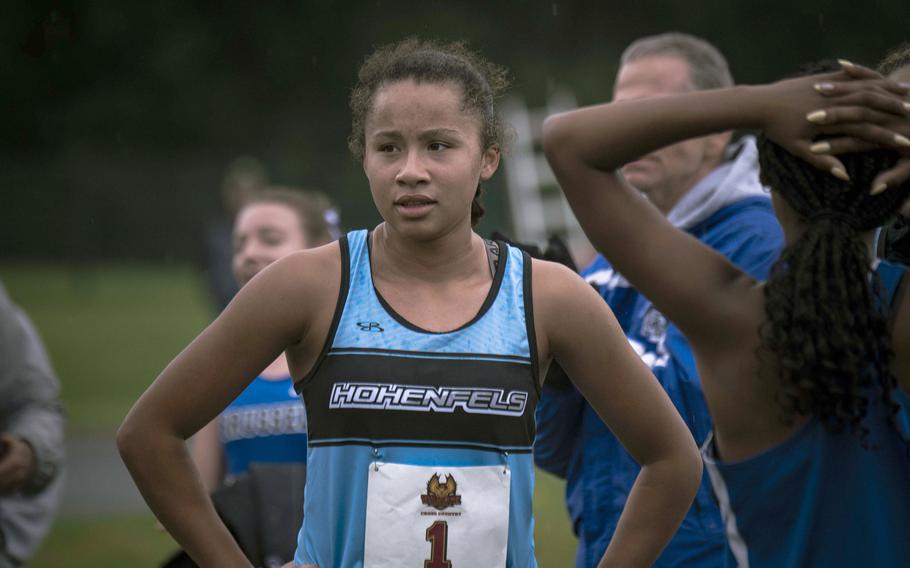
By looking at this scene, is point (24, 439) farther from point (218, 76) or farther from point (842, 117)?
point (218, 76)

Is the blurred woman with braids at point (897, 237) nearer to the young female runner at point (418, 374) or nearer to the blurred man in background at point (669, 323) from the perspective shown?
the young female runner at point (418, 374)

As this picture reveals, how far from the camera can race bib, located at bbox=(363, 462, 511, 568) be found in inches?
106

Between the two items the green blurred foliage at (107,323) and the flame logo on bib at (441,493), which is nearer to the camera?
the flame logo on bib at (441,493)

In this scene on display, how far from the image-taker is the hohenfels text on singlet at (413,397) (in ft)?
8.87

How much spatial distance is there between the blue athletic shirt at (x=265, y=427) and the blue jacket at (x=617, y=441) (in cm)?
94

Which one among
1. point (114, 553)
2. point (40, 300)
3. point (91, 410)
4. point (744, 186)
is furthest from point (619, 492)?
point (40, 300)

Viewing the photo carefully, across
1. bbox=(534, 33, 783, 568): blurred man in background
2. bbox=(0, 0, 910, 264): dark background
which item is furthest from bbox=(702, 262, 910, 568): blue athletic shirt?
bbox=(0, 0, 910, 264): dark background

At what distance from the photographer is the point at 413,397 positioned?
271cm

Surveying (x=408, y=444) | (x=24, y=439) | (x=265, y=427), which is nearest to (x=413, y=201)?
(x=408, y=444)

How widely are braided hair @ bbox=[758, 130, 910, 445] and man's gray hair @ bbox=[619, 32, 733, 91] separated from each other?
1858 mm

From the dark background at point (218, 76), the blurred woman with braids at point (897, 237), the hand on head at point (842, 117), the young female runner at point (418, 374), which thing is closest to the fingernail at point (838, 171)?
the hand on head at point (842, 117)

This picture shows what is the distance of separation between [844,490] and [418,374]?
3.03ft

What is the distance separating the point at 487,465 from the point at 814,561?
2.36 feet

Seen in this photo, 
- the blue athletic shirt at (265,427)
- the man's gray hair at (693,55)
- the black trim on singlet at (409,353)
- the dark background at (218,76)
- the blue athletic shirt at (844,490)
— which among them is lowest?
the blue athletic shirt at (844,490)
